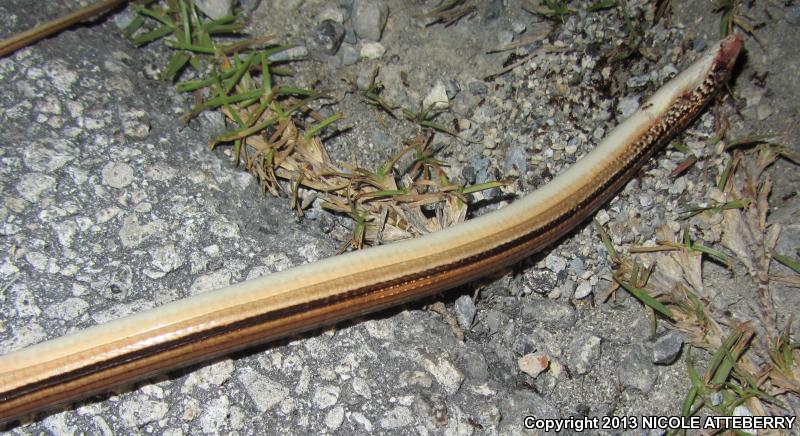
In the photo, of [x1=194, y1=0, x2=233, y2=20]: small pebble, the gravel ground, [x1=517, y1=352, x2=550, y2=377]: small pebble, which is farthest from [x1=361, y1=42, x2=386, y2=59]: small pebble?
Result: [x1=517, y1=352, x2=550, y2=377]: small pebble

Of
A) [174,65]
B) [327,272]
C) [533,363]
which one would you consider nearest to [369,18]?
[174,65]

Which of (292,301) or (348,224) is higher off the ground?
(348,224)

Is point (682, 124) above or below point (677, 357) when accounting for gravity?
above

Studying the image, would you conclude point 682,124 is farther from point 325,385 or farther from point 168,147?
point 168,147

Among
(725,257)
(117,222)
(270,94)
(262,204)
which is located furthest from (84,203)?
(725,257)

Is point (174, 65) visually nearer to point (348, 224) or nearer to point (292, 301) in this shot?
point (348, 224)
